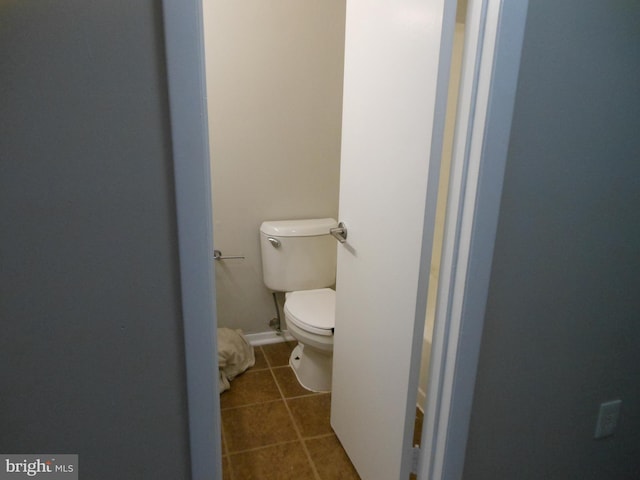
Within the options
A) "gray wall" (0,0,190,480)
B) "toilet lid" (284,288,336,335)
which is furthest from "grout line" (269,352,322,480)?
"gray wall" (0,0,190,480)

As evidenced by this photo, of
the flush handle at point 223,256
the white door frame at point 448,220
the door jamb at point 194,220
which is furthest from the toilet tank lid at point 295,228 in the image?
the door jamb at point 194,220

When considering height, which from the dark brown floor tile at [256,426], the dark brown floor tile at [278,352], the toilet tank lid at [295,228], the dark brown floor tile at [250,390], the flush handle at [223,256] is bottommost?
the dark brown floor tile at [256,426]

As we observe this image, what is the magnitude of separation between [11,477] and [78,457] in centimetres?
11

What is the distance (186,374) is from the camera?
840mm

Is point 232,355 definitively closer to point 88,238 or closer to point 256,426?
point 256,426

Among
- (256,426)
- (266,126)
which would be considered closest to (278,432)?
(256,426)

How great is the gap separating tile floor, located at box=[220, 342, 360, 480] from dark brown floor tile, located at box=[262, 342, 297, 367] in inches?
1.6

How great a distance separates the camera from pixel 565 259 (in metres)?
1.07

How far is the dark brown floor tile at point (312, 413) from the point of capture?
69.2 inches

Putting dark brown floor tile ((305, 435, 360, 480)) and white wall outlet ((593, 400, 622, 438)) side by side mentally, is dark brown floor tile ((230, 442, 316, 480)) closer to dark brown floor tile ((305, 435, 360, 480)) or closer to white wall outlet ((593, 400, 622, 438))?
dark brown floor tile ((305, 435, 360, 480))

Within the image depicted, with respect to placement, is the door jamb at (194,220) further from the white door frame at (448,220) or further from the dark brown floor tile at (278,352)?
the dark brown floor tile at (278,352)

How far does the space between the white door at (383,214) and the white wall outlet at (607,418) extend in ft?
2.00

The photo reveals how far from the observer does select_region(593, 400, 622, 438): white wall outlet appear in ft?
4.09

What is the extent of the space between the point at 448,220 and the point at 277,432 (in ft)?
4.11
